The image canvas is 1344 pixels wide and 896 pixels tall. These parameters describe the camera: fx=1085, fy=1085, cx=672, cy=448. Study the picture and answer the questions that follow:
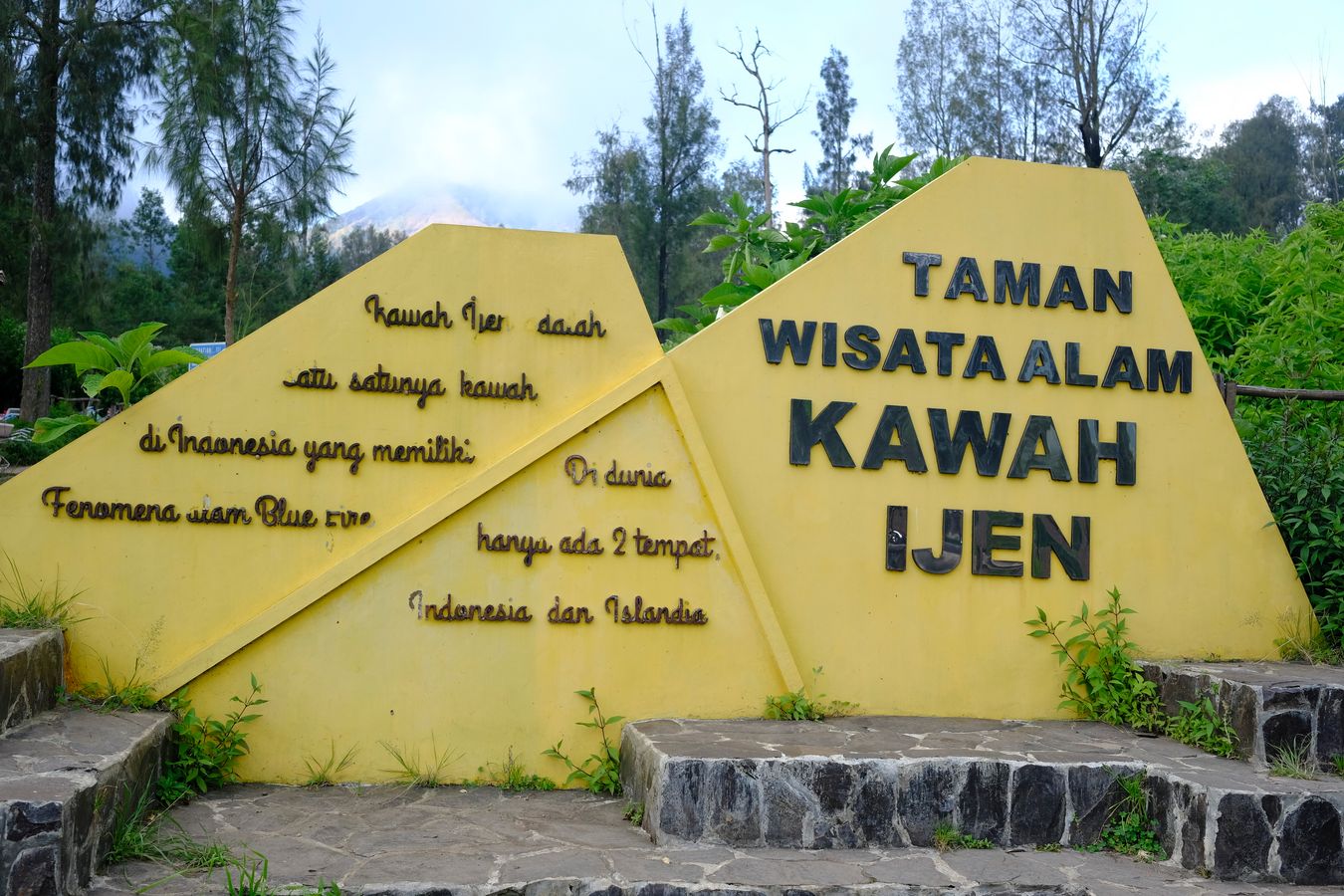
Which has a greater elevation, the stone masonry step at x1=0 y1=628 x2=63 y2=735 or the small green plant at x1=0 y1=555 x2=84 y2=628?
the small green plant at x1=0 y1=555 x2=84 y2=628

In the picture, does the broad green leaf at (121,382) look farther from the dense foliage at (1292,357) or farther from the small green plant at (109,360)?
the dense foliage at (1292,357)

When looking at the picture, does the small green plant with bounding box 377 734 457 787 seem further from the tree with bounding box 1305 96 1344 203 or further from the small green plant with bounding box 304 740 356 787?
the tree with bounding box 1305 96 1344 203

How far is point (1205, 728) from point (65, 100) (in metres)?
18.8

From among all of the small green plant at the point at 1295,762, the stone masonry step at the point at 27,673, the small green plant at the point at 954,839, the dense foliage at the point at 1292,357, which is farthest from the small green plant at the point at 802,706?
the stone masonry step at the point at 27,673

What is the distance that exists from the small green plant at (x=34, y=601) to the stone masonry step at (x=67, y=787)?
1.52 ft

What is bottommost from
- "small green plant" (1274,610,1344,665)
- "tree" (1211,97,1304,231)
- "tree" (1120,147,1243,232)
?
"small green plant" (1274,610,1344,665)

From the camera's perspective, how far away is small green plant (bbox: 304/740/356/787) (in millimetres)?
5039

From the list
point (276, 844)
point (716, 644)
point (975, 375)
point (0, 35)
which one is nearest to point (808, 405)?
point (975, 375)

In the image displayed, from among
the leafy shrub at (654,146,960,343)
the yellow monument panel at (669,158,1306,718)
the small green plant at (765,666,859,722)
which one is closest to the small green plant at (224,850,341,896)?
the small green plant at (765,666,859,722)

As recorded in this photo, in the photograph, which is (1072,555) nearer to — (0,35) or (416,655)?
(416,655)

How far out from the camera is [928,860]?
4.45 meters

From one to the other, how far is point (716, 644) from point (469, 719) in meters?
1.26

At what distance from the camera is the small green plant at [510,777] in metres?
5.18

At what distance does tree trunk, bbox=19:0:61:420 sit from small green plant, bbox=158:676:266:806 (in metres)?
13.9
